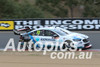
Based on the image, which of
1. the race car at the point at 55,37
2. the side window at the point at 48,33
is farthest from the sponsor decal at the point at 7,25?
the side window at the point at 48,33

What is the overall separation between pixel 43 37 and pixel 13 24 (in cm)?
982

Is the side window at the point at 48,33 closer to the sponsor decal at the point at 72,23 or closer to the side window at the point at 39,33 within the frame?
the side window at the point at 39,33

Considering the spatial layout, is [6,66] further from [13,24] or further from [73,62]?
[13,24]

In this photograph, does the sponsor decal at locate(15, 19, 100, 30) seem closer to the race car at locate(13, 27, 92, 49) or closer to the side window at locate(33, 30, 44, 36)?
the race car at locate(13, 27, 92, 49)

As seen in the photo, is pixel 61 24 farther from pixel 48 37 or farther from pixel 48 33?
pixel 48 37

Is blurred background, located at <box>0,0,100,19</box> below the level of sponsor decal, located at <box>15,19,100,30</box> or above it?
above

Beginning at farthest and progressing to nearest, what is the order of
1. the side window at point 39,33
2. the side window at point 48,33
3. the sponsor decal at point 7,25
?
the sponsor decal at point 7,25, the side window at point 39,33, the side window at point 48,33

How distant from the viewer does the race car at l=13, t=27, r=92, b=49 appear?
1299cm

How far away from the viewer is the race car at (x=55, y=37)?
12992 millimetres

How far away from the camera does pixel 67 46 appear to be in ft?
42.5

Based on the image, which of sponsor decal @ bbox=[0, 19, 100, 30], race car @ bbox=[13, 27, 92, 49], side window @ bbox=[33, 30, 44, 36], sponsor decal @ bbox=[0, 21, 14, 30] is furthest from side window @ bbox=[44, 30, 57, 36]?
sponsor decal @ bbox=[0, 21, 14, 30]

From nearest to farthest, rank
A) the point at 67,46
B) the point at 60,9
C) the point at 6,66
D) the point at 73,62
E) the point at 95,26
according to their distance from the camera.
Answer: the point at 6,66, the point at 73,62, the point at 67,46, the point at 95,26, the point at 60,9

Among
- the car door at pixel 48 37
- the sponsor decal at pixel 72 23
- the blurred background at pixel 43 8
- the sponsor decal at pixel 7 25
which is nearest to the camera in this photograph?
the car door at pixel 48 37

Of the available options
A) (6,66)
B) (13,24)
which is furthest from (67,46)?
(13,24)
